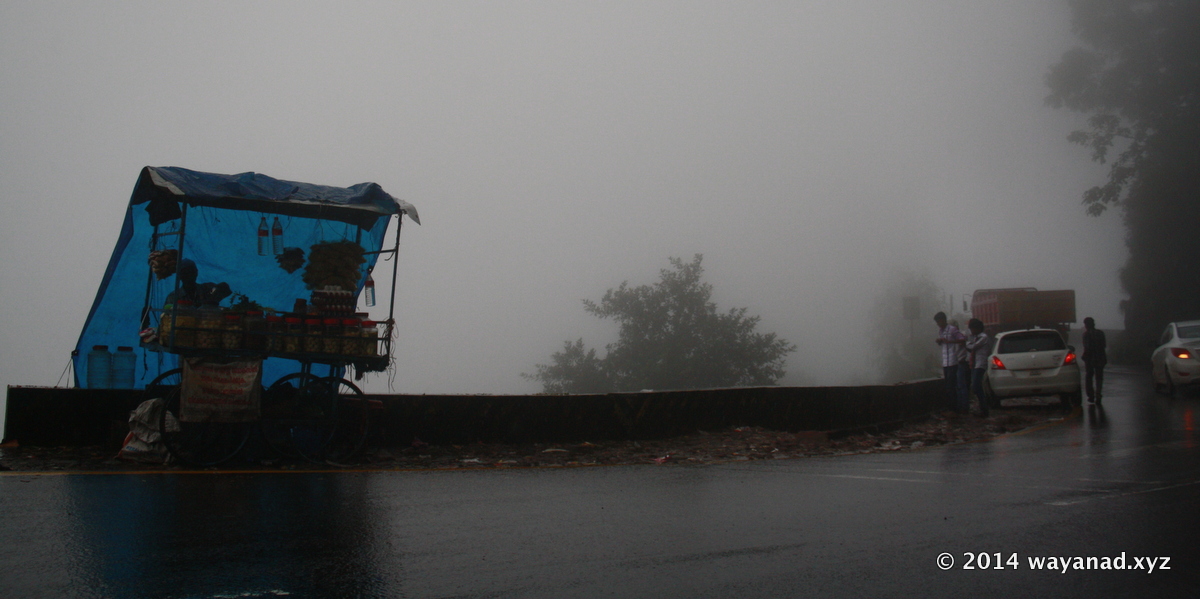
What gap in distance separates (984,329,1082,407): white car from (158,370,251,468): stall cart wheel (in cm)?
1438

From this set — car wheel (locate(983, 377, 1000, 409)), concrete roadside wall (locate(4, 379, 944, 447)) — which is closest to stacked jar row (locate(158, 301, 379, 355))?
concrete roadside wall (locate(4, 379, 944, 447))

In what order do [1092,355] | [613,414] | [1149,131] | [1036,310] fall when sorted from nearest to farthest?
[613,414]
[1092,355]
[1036,310]
[1149,131]

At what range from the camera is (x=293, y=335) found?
919cm

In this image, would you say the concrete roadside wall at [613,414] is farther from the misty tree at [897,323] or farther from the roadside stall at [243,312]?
the misty tree at [897,323]

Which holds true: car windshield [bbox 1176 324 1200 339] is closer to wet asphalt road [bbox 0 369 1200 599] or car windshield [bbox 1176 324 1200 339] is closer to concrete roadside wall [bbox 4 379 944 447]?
concrete roadside wall [bbox 4 379 944 447]

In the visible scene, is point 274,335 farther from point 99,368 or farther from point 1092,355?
point 1092,355

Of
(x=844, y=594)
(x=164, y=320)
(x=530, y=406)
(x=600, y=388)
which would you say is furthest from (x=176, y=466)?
(x=600, y=388)

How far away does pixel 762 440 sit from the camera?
11.9 meters

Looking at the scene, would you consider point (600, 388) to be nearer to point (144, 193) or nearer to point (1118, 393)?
point (1118, 393)

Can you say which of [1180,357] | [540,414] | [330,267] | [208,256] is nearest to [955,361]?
[1180,357]

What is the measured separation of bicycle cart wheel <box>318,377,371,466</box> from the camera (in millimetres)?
9594

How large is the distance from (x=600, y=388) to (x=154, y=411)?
176 ft

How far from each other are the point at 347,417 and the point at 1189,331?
1802 centimetres

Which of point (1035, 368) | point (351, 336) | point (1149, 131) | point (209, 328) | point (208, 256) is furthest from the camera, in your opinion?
point (1149, 131)
